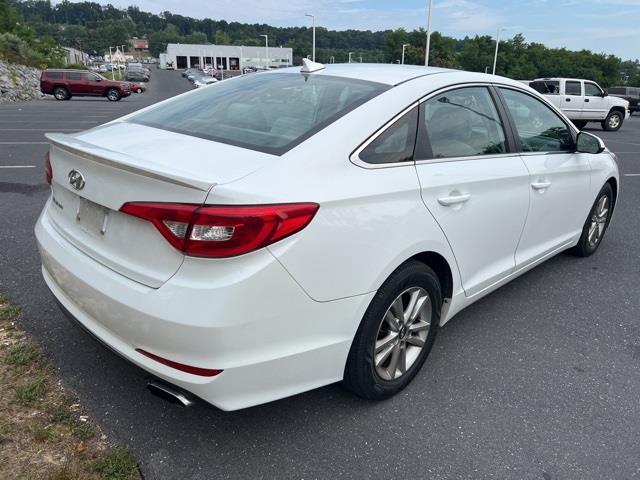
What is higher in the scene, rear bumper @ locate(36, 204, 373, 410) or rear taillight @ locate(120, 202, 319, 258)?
rear taillight @ locate(120, 202, 319, 258)

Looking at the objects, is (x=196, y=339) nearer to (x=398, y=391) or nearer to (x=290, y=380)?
(x=290, y=380)

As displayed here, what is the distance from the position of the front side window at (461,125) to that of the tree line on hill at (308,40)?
173ft

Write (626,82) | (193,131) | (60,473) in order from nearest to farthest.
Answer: (60,473) < (193,131) < (626,82)

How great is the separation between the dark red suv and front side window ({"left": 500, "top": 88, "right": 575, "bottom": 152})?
31527 mm

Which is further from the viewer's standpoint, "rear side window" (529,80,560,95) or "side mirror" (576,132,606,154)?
"rear side window" (529,80,560,95)

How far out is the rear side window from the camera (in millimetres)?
19125

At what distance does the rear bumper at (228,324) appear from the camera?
6.14 feet

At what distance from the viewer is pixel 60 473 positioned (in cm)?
208

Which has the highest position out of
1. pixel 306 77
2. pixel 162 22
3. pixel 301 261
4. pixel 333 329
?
pixel 162 22

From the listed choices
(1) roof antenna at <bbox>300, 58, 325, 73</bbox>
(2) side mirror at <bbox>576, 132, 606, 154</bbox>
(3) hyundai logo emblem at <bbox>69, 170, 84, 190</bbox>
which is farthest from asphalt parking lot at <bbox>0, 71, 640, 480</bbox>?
(1) roof antenna at <bbox>300, 58, 325, 73</bbox>

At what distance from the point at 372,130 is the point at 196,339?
121 centimetres

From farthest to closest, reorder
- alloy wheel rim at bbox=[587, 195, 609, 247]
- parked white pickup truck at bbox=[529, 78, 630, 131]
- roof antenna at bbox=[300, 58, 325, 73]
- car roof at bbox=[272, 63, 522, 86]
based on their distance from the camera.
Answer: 1. parked white pickup truck at bbox=[529, 78, 630, 131]
2. alloy wheel rim at bbox=[587, 195, 609, 247]
3. roof antenna at bbox=[300, 58, 325, 73]
4. car roof at bbox=[272, 63, 522, 86]

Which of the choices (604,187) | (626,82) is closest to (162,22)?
(626,82)

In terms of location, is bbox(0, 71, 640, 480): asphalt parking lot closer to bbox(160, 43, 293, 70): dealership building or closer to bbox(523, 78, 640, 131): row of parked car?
bbox(523, 78, 640, 131): row of parked car
